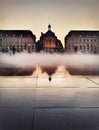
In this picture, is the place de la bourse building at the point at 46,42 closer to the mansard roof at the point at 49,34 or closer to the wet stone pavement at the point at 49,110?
the mansard roof at the point at 49,34

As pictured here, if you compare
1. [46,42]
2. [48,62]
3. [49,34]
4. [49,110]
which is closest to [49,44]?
[46,42]

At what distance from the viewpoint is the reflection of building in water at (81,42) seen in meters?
5.96

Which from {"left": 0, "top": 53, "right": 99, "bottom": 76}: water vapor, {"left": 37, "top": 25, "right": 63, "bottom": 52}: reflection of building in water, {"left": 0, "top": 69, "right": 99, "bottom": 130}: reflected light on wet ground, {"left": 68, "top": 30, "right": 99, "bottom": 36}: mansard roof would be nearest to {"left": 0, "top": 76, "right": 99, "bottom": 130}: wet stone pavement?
{"left": 0, "top": 69, "right": 99, "bottom": 130}: reflected light on wet ground

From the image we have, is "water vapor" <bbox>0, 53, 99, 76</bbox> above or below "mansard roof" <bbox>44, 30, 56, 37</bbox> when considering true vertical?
below

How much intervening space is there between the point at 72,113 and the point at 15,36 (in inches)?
161

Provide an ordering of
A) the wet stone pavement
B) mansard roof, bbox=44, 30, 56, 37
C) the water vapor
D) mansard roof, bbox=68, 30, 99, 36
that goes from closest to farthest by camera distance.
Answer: the wet stone pavement → the water vapor → mansard roof, bbox=44, 30, 56, 37 → mansard roof, bbox=68, 30, 99, 36

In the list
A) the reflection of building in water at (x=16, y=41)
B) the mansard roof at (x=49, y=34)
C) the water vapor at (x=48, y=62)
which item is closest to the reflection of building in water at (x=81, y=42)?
the water vapor at (x=48, y=62)

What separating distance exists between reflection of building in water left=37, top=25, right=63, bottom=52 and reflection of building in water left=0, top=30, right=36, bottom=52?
0.19m

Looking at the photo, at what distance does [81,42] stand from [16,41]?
1.63 m

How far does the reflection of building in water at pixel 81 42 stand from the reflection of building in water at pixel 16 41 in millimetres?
900

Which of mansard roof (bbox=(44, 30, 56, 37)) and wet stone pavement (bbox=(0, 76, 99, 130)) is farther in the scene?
mansard roof (bbox=(44, 30, 56, 37))

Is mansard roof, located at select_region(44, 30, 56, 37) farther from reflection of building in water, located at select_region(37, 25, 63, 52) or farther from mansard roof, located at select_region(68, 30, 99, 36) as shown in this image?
mansard roof, located at select_region(68, 30, 99, 36)

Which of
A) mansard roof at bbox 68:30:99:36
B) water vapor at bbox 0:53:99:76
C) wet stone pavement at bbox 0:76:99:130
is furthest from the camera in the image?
mansard roof at bbox 68:30:99:36

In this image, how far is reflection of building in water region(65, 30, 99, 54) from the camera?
19.6 feet
